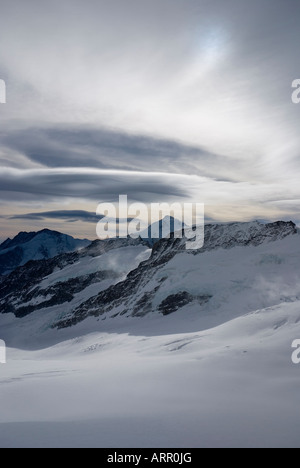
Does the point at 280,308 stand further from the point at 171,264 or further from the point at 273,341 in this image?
the point at 171,264

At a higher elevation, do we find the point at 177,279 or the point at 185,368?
the point at 177,279

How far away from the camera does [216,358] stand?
2000cm

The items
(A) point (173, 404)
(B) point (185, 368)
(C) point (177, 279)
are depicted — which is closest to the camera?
(A) point (173, 404)

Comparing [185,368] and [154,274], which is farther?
[154,274]

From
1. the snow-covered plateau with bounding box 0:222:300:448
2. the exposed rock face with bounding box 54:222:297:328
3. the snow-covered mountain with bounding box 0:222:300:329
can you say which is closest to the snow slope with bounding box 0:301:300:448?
the snow-covered plateau with bounding box 0:222:300:448

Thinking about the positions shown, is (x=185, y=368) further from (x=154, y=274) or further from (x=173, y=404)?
(x=154, y=274)

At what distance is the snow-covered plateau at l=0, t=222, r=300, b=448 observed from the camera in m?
10.8

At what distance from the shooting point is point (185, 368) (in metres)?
18.9

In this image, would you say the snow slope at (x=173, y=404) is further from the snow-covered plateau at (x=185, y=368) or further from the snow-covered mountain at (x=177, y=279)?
the snow-covered mountain at (x=177, y=279)

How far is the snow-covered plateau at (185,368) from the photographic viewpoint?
10.8 m

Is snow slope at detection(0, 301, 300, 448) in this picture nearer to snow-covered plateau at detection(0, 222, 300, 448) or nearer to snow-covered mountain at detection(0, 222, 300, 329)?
snow-covered plateau at detection(0, 222, 300, 448)

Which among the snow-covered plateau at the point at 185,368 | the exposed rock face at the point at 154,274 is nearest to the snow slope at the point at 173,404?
the snow-covered plateau at the point at 185,368

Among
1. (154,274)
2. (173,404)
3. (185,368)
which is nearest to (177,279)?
(154,274)
